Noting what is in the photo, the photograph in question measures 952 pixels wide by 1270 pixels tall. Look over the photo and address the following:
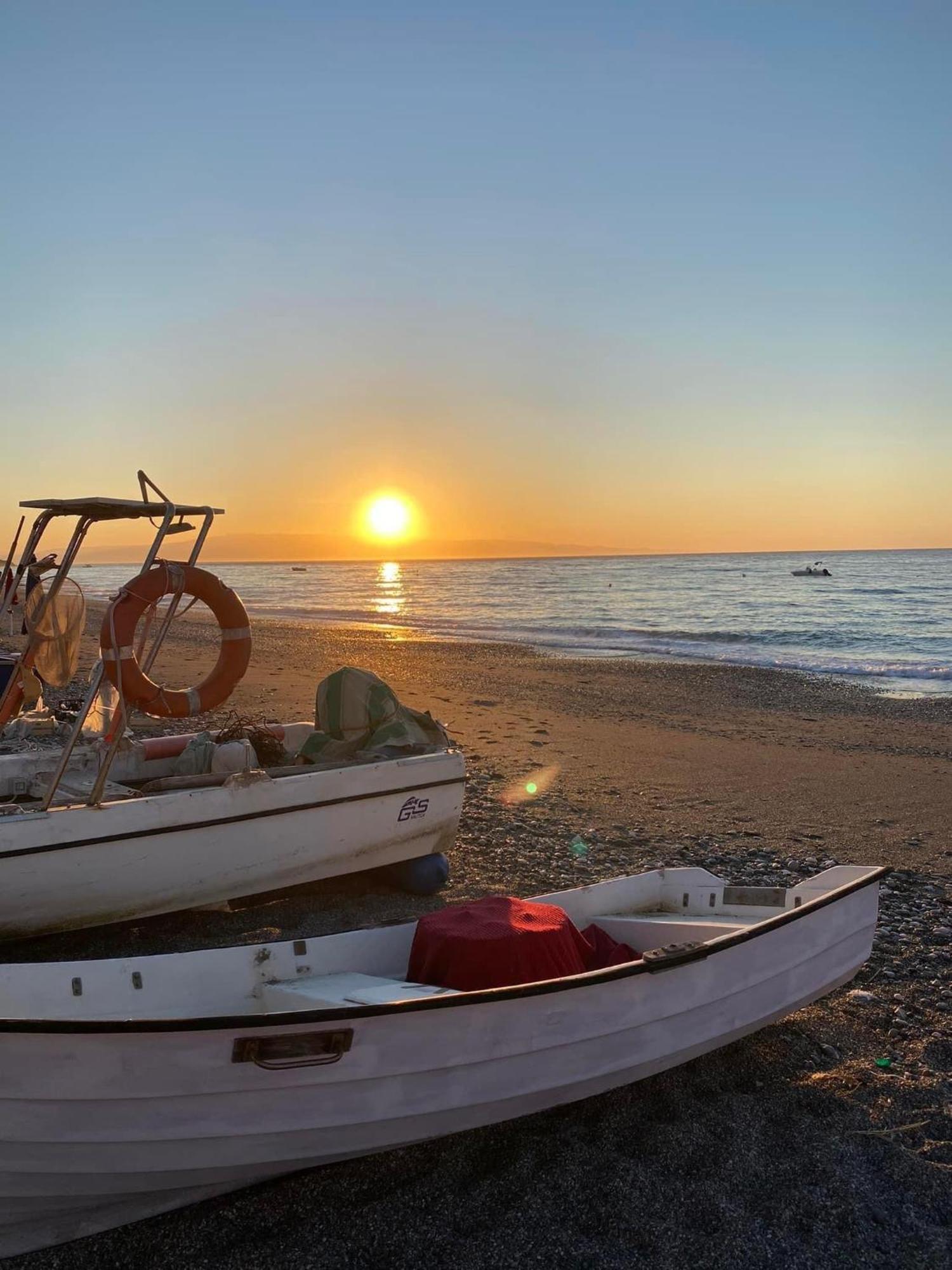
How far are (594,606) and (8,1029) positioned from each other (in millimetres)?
45949

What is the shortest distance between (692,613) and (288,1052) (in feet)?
135

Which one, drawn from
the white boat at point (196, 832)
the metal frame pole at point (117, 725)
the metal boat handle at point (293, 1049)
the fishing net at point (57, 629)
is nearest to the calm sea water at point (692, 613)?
the white boat at point (196, 832)

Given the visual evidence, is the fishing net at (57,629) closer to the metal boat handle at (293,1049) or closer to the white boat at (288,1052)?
the white boat at (288,1052)

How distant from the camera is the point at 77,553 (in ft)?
21.4

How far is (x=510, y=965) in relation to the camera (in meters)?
4.36

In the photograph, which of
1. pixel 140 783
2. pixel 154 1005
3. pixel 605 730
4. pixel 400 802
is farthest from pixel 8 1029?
pixel 605 730

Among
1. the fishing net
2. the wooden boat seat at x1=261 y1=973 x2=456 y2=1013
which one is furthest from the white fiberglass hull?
the fishing net

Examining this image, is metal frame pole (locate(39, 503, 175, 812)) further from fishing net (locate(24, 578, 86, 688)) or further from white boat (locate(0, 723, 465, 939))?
fishing net (locate(24, 578, 86, 688))

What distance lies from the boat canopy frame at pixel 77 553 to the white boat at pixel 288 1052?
170cm

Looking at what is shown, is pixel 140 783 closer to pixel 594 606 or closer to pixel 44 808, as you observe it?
pixel 44 808

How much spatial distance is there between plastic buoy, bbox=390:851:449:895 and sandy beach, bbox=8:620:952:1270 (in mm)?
132

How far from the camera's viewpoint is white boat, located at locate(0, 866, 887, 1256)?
3367 millimetres

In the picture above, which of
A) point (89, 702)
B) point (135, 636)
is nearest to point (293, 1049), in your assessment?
point (89, 702)

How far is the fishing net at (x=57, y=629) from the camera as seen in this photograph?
710cm
